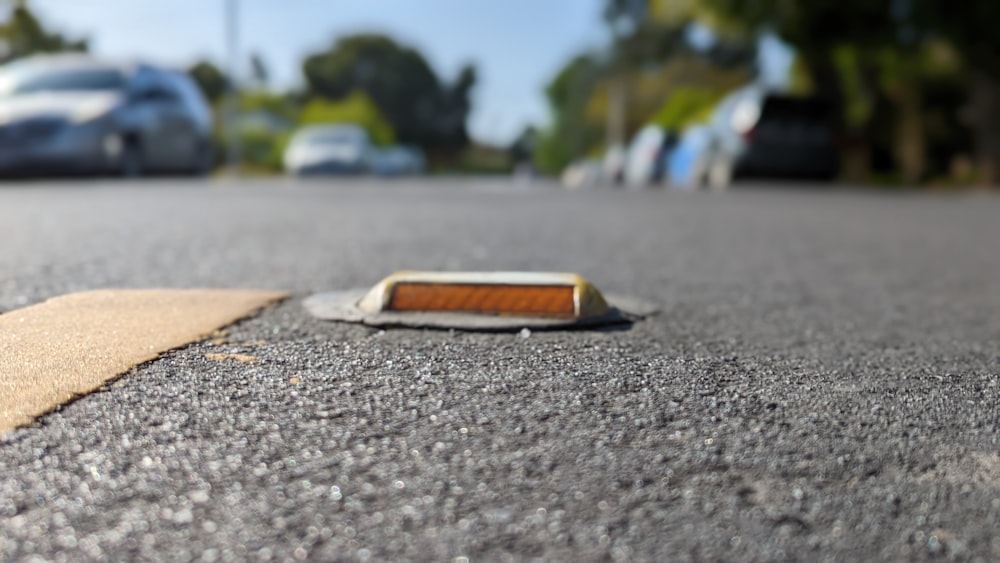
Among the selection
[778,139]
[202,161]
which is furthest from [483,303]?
[778,139]

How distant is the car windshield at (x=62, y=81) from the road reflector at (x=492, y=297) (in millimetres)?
9496

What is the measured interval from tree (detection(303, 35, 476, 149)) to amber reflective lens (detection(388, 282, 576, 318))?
79.3 m

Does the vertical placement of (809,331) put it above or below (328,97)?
below

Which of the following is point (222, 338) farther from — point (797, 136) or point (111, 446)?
point (797, 136)

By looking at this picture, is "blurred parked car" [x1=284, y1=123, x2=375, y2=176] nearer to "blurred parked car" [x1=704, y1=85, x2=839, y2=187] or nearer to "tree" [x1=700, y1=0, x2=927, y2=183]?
"tree" [x1=700, y1=0, x2=927, y2=183]

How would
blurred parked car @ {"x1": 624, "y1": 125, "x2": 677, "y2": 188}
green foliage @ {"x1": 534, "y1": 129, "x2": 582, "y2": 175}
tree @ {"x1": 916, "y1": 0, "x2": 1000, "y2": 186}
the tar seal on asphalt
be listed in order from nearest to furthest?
1. the tar seal on asphalt
2. tree @ {"x1": 916, "y1": 0, "x2": 1000, "y2": 186}
3. blurred parked car @ {"x1": 624, "y1": 125, "x2": 677, "y2": 188}
4. green foliage @ {"x1": 534, "y1": 129, "x2": 582, "y2": 175}

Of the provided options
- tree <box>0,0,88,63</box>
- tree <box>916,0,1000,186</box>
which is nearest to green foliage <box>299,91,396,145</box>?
tree <box>0,0,88,63</box>

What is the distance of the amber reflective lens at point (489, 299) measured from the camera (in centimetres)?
273

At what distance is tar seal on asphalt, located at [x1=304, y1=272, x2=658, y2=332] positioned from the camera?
8.77ft

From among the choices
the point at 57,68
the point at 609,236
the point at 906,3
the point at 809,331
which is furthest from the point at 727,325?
the point at 906,3

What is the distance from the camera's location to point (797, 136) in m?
15.4

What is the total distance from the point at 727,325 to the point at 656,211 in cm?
597

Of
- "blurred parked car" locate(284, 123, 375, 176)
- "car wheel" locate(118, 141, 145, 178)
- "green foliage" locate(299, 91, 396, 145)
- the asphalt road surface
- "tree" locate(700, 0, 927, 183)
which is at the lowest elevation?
the asphalt road surface

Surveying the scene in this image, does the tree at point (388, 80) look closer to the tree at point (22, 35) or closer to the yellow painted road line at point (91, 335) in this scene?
the tree at point (22, 35)
